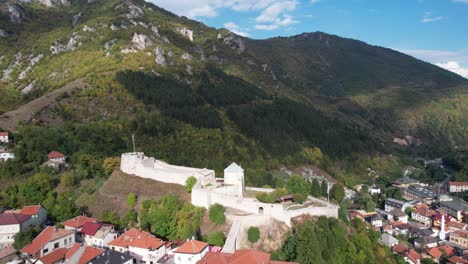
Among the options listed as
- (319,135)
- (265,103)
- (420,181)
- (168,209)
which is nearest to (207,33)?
(265,103)

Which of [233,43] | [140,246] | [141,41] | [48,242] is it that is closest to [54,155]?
[48,242]

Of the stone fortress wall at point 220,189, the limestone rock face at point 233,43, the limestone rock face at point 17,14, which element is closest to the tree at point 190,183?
the stone fortress wall at point 220,189

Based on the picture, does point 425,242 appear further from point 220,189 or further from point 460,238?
point 220,189

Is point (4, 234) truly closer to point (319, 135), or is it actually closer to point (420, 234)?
point (420, 234)

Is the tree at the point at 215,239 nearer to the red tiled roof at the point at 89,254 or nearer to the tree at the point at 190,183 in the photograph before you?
the tree at the point at 190,183

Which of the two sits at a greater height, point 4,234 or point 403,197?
point 4,234

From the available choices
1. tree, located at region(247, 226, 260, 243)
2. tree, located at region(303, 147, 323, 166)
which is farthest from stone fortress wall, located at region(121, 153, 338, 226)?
tree, located at region(303, 147, 323, 166)

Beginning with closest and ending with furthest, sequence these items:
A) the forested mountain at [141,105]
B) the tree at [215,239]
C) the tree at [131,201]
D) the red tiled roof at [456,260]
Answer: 1. the tree at [215,239]
2. the tree at [131,201]
3. the red tiled roof at [456,260]
4. the forested mountain at [141,105]
